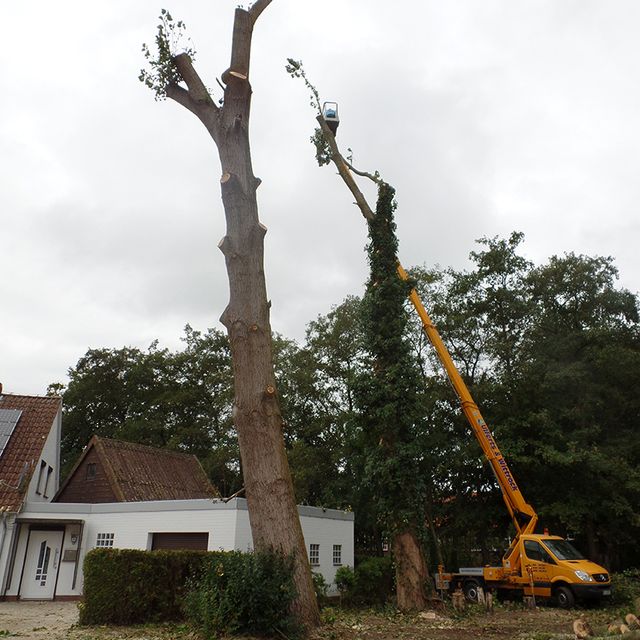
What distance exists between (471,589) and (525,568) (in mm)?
2103

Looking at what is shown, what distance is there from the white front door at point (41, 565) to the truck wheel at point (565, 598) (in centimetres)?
1472

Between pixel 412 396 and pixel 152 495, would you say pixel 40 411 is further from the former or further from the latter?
pixel 412 396

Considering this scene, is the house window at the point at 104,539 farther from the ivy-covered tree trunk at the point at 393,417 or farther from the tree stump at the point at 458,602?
the tree stump at the point at 458,602

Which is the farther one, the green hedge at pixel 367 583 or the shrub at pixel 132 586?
the green hedge at pixel 367 583

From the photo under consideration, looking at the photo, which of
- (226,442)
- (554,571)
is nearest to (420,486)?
(554,571)

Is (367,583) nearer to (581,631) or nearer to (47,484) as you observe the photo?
(581,631)

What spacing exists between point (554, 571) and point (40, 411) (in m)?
17.9

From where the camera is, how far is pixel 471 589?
57.1ft

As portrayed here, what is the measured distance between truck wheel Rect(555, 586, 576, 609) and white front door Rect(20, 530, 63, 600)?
1472 cm

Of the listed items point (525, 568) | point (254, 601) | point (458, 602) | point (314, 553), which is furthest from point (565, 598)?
point (254, 601)

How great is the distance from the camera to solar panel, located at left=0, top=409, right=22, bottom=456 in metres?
20.4

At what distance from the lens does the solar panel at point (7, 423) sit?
20.4 metres

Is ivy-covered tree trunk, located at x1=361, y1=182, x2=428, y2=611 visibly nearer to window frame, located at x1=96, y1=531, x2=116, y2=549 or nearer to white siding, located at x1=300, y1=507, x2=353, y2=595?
white siding, located at x1=300, y1=507, x2=353, y2=595

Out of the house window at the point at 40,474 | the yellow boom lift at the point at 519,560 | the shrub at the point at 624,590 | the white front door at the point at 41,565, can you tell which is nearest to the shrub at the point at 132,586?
the yellow boom lift at the point at 519,560
